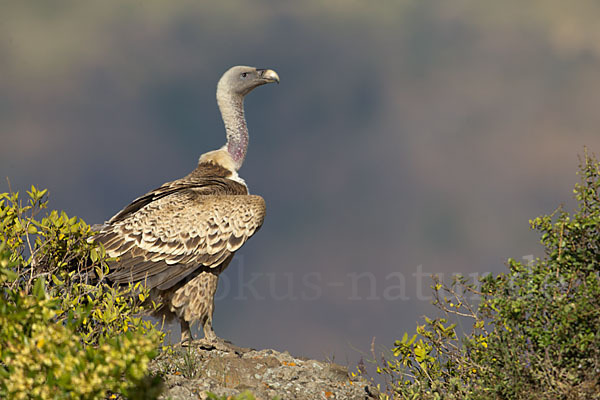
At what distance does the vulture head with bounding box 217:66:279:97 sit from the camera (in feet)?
48.5

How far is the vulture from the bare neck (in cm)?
148

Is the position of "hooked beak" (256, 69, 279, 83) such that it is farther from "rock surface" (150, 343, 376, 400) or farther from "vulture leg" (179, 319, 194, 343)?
"rock surface" (150, 343, 376, 400)

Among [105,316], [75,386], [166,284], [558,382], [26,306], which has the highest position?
[166,284]

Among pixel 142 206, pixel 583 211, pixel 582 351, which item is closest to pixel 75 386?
pixel 582 351

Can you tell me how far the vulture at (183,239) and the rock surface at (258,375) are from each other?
899 millimetres

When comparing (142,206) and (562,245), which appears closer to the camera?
(562,245)

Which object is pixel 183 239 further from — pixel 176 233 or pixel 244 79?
pixel 244 79

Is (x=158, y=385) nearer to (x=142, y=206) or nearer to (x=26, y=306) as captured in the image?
(x=26, y=306)

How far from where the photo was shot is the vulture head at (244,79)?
48.5 feet

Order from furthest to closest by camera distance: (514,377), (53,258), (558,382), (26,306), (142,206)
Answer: (142,206) → (53,258) → (514,377) → (558,382) → (26,306)

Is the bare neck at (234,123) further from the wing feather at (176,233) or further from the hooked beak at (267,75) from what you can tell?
the wing feather at (176,233)

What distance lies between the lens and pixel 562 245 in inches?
283

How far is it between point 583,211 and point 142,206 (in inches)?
313

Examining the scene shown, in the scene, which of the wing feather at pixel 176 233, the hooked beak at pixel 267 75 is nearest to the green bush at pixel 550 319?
the wing feather at pixel 176 233
